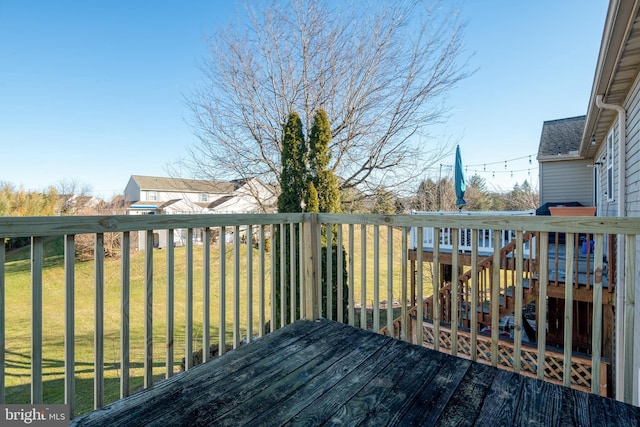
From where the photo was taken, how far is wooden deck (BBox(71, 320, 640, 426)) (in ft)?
4.45

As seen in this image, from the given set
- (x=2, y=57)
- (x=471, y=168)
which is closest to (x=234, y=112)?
(x=2, y=57)

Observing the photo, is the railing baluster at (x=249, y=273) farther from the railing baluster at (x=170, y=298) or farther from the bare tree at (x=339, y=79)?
the bare tree at (x=339, y=79)

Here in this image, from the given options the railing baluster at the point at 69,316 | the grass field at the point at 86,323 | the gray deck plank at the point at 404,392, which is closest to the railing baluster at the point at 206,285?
the railing baluster at the point at 69,316

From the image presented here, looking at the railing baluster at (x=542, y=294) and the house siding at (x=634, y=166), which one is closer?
the railing baluster at (x=542, y=294)

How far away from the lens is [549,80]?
10508mm

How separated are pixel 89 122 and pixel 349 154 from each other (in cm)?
1291

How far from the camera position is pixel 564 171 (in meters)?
9.07

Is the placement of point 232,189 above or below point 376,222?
above

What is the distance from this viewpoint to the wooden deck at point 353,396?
1357 millimetres

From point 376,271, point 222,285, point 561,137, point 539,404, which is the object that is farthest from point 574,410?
point 561,137

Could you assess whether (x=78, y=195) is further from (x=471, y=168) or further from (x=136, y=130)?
(x=471, y=168)

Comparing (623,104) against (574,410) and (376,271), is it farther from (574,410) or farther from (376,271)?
Result: (574,410)

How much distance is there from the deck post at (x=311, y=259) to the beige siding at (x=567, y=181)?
9604 millimetres

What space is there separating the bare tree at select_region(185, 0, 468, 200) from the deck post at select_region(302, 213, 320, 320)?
15.6ft
